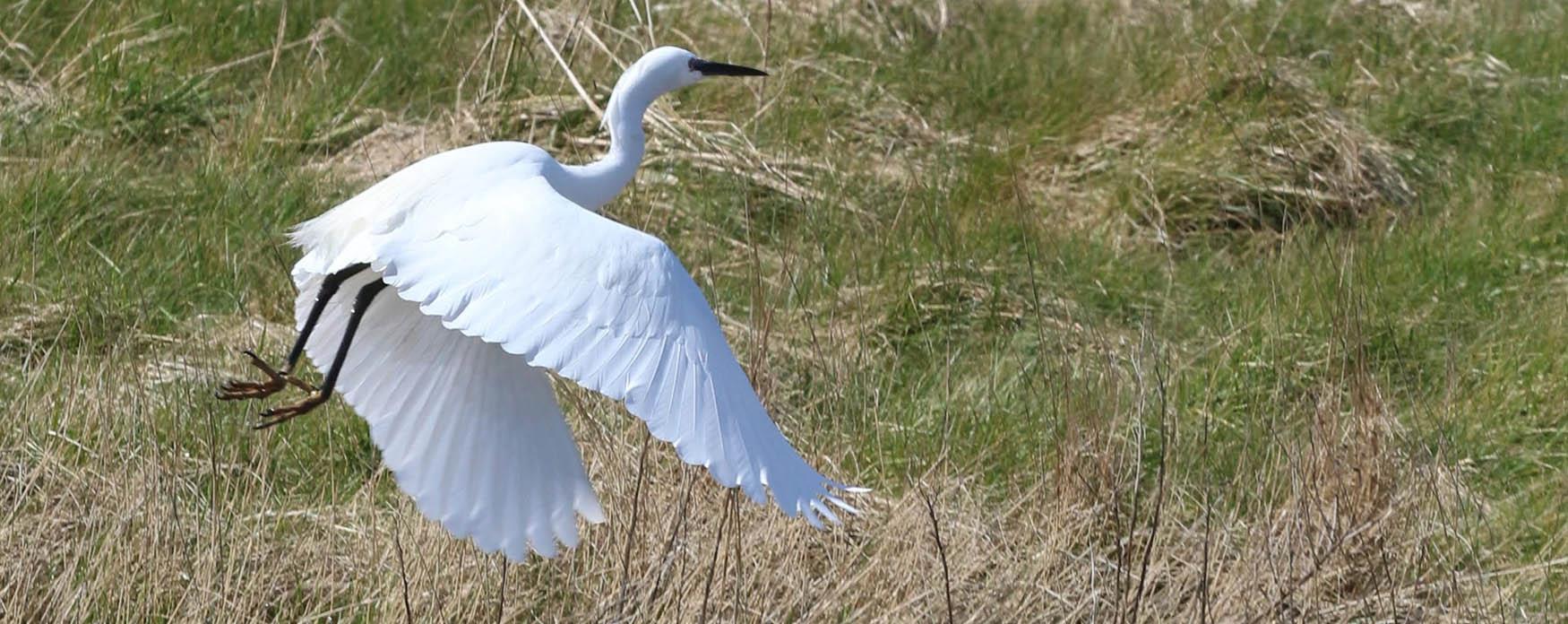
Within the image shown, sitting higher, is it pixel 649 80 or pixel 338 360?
pixel 649 80

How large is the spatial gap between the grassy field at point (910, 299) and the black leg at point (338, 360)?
255mm

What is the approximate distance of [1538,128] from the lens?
7062mm

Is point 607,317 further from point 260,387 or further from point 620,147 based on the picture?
point 260,387

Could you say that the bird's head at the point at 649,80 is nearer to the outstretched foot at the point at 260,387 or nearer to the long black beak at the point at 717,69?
the long black beak at the point at 717,69

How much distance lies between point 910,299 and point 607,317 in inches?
96.1

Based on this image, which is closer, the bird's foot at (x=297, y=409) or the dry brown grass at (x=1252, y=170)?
the bird's foot at (x=297, y=409)

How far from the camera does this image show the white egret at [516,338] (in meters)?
3.39

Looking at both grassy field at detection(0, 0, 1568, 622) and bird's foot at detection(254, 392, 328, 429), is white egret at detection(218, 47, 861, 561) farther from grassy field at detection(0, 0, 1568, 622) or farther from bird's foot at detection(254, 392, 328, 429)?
grassy field at detection(0, 0, 1568, 622)

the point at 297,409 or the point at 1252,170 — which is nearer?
the point at 297,409

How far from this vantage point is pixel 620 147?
429 centimetres

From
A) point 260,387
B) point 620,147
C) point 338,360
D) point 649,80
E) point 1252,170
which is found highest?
point 649,80

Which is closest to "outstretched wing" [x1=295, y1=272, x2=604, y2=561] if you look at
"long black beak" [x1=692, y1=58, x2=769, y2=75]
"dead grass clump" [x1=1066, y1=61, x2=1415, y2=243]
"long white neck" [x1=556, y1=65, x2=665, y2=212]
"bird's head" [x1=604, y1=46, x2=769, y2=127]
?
"long white neck" [x1=556, y1=65, x2=665, y2=212]

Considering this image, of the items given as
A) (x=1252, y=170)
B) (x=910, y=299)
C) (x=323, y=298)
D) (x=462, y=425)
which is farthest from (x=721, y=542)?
(x=1252, y=170)

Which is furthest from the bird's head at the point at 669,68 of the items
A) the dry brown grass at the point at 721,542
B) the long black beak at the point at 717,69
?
the dry brown grass at the point at 721,542
